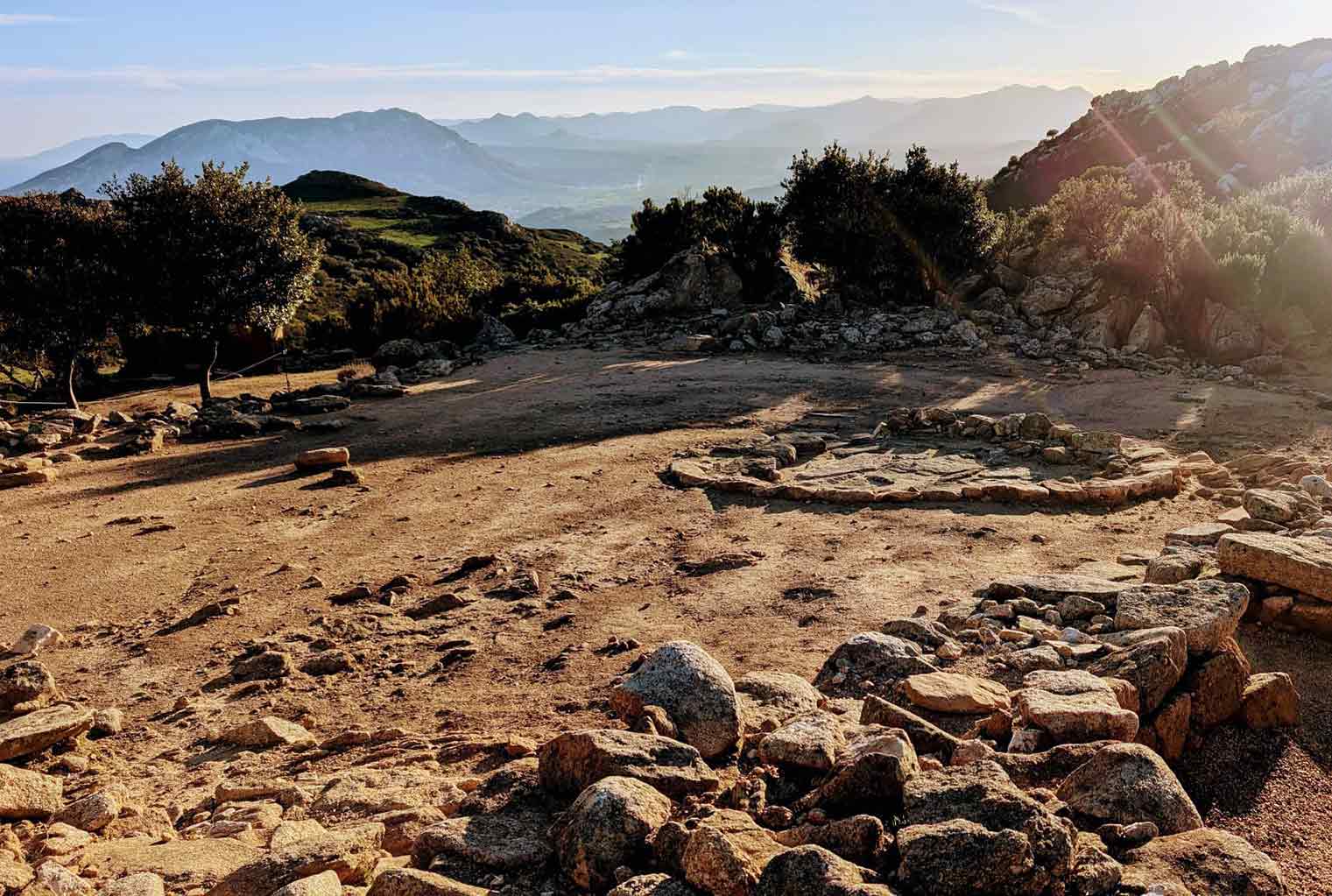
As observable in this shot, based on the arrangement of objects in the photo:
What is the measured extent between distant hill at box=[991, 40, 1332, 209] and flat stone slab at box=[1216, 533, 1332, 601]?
48.4 m

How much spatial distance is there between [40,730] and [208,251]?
18220mm

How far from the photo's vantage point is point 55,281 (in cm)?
2028

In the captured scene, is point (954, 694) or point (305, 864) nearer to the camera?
point (305, 864)

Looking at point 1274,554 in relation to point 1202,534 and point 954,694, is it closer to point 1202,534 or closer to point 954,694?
point 1202,534

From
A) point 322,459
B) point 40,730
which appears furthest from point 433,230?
point 40,730

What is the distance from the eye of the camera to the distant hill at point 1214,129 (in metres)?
53.8

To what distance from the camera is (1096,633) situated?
297 inches

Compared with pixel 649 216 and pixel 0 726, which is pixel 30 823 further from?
pixel 649 216

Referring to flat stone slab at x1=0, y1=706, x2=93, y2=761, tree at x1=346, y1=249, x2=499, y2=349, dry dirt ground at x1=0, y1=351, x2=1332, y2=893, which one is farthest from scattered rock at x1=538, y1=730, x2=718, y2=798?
tree at x1=346, y1=249, x2=499, y2=349

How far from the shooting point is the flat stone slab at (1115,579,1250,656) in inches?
259

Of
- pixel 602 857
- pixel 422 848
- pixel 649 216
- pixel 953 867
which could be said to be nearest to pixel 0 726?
pixel 422 848

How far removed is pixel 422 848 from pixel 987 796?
2.98 meters

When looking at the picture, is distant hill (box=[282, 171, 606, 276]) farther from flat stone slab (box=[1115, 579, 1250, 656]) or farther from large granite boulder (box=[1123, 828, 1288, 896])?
large granite boulder (box=[1123, 828, 1288, 896])

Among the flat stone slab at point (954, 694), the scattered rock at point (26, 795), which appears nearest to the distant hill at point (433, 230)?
the flat stone slab at point (954, 694)
